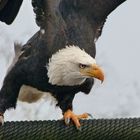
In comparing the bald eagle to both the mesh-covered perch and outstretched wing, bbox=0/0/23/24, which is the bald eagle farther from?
the mesh-covered perch

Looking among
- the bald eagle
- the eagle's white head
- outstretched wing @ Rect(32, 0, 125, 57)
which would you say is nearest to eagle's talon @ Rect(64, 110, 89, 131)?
the bald eagle

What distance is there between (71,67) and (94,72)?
19cm

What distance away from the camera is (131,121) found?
2764mm

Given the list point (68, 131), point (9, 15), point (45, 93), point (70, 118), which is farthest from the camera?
point (9, 15)

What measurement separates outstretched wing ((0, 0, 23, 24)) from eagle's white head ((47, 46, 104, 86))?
68cm

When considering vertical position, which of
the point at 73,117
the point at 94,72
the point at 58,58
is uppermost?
the point at 58,58

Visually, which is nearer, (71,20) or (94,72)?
(94,72)

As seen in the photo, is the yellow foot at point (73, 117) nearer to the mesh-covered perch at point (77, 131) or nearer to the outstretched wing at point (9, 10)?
the mesh-covered perch at point (77, 131)

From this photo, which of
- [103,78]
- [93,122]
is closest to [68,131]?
[93,122]

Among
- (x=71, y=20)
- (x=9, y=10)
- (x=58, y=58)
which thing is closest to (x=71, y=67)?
(x=58, y=58)

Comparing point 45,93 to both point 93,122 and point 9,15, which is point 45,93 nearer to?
point 9,15

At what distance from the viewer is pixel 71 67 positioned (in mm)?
3553

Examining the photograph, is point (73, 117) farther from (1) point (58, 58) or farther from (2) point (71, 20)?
(2) point (71, 20)

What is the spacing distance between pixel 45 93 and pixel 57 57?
436 mm
